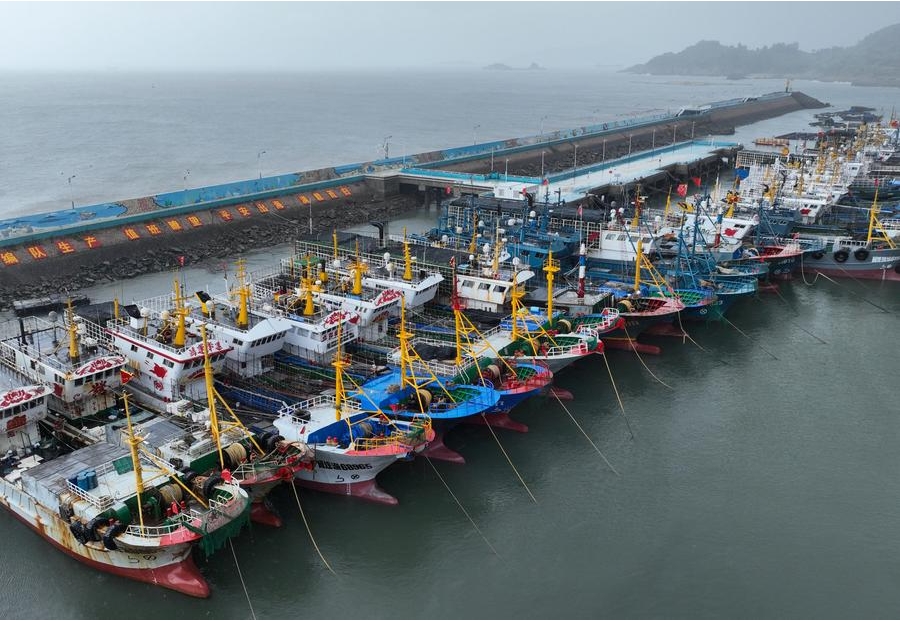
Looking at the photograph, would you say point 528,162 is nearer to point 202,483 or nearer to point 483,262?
point 483,262

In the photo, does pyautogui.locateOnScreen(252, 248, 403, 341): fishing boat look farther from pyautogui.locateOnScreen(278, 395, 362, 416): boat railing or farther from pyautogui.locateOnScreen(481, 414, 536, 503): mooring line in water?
pyautogui.locateOnScreen(481, 414, 536, 503): mooring line in water

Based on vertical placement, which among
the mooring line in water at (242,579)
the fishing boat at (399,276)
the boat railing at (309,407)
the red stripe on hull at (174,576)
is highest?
the fishing boat at (399,276)

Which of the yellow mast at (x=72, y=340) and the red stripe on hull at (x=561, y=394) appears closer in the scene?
the yellow mast at (x=72, y=340)

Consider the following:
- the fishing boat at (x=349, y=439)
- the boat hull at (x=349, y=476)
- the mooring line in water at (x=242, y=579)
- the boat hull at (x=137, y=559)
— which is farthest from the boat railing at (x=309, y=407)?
the boat hull at (x=137, y=559)

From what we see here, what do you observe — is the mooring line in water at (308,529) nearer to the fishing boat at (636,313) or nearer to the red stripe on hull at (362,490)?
the red stripe on hull at (362,490)

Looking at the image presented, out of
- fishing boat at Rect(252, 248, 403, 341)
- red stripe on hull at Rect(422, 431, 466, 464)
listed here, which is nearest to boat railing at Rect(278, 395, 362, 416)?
red stripe on hull at Rect(422, 431, 466, 464)
